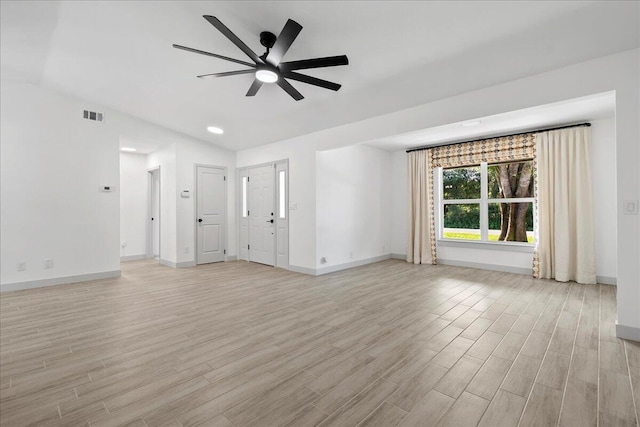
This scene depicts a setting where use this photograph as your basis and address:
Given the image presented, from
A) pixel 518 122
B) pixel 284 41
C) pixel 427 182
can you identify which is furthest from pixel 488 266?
pixel 284 41

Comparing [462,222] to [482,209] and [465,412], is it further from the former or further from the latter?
[465,412]

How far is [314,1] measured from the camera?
8.46 ft

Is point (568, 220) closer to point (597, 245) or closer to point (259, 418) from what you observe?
point (597, 245)

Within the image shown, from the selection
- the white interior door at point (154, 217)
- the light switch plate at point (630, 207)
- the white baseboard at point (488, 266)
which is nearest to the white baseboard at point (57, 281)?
the white interior door at point (154, 217)

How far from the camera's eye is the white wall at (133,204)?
7379mm

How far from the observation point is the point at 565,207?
4.88 meters

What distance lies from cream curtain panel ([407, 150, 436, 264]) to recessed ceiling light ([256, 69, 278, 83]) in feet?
14.8

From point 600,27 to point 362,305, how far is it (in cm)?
356

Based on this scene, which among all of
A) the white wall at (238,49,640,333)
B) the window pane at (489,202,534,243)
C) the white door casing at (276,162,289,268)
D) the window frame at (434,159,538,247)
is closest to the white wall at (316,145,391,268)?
the white door casing at (276,162,289,268)

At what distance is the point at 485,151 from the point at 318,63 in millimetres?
4494

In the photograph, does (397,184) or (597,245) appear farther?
(397,184)

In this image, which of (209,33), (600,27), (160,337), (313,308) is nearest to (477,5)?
(600,27)

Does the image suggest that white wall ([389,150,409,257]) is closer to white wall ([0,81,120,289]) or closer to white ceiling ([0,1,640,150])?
white ceiling ([0,1,640,150])

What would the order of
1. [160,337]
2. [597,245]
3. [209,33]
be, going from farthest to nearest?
[597,245], [209,33], [160,337]
